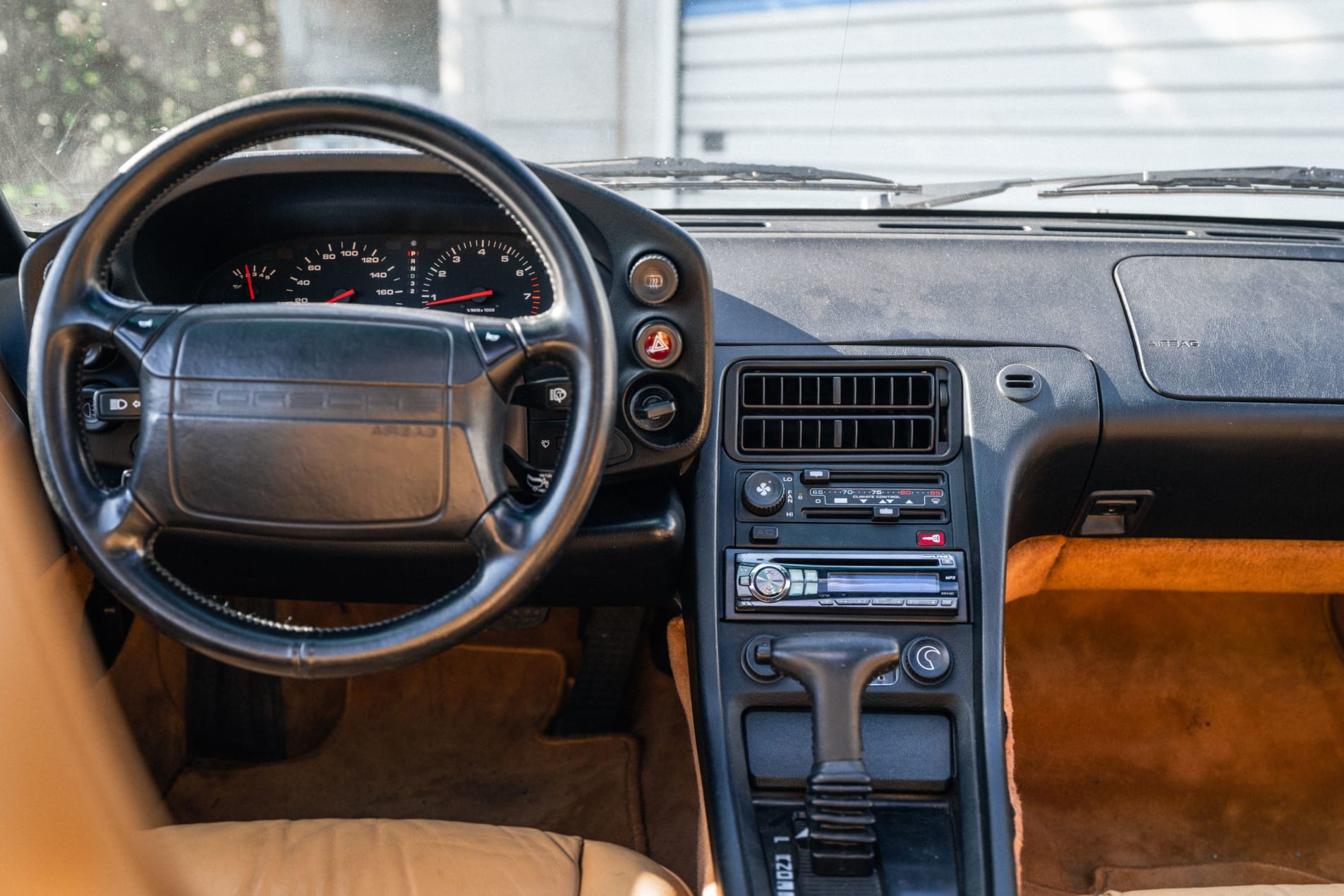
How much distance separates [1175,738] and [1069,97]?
1393 mm

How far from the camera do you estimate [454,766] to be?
92.8 inches

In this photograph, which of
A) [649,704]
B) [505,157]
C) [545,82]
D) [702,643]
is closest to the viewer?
[505,157]

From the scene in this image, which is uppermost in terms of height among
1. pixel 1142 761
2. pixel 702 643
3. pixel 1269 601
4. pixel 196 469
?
pixel 196 469

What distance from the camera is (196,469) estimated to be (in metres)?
1.11

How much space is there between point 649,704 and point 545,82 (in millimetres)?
1379

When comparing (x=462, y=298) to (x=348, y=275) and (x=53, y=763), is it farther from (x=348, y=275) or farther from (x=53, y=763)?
(x=53, y=763)

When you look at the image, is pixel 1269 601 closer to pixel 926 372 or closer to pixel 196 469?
pixel 926 372

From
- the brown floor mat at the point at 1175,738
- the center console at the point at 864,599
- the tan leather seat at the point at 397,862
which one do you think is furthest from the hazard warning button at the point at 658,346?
the brown floor mat at the point at 1175,738

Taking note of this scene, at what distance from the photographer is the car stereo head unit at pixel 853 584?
1.48 m

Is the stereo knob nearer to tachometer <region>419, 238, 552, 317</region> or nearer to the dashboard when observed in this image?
the dashboard

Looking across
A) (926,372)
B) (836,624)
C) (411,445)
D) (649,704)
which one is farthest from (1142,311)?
(649,704)

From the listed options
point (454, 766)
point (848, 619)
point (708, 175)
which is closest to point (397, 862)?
point (848, 619)

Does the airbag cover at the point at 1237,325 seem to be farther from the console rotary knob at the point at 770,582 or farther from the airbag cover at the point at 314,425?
the airbag cover at the point at 314,425

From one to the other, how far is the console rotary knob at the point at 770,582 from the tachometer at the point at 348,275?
688 mm
